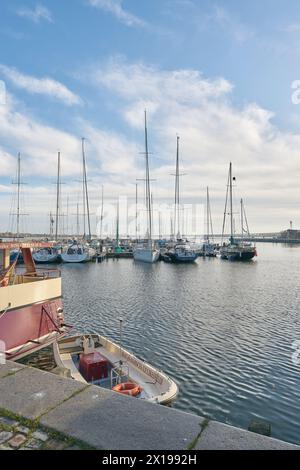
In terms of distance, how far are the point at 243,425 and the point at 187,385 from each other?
2903 mm

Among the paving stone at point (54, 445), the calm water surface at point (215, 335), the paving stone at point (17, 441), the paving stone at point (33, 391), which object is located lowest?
the calm water surface at point (215, 335)

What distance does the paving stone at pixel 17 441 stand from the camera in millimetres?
3588

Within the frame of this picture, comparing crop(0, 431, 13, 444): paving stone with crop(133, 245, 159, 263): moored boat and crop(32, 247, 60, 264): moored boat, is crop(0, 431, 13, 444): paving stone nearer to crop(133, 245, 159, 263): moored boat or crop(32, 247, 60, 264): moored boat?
crop(133, 245, 159, 263): moored boat

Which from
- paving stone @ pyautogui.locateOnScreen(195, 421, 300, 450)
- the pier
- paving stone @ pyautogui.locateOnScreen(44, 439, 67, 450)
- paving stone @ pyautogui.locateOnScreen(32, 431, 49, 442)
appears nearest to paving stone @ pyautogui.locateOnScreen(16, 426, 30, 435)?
the pier

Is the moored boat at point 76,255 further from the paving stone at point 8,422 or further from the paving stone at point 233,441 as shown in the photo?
the paving stone at point 233,441

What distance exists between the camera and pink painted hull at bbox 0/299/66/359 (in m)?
11.0

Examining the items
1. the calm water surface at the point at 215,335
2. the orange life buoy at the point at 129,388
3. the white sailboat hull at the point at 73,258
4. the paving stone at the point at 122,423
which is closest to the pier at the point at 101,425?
the paving stone at the point at 122,423

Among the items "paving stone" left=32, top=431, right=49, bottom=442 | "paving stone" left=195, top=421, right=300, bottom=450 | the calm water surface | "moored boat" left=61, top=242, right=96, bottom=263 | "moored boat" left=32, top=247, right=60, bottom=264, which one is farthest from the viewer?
"moored boat" left=32, top=247, right=60, bottom=264

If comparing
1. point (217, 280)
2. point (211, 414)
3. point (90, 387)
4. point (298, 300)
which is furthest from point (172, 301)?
point (90, 387)

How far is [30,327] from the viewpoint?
39.6ft

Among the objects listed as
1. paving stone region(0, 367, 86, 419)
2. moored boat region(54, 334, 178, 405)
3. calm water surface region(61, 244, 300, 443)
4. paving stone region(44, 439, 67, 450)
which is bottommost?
calm water surface region(61, 244, 300, 443)

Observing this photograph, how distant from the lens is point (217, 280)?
140 ft

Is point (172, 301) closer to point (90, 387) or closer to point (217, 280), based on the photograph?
point (217, 280)

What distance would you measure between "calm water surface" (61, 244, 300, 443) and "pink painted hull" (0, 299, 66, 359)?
15.6 feet
